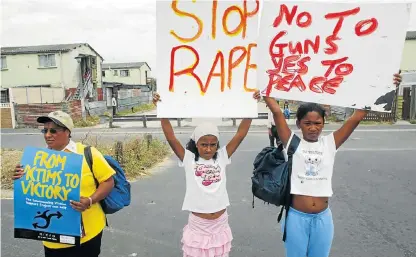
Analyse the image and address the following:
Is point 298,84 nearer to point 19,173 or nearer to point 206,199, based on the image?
point 206,199

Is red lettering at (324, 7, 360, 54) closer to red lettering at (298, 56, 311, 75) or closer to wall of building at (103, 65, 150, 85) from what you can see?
red lettering at (298, 56, 311, 75)

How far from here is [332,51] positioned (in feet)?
7.86

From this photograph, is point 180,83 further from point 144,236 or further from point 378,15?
point 144,236

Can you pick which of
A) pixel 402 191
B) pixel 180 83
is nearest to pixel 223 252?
pixel 180 83

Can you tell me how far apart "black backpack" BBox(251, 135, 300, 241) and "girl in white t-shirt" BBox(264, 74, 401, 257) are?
0.13 ft

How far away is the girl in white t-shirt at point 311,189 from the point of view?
2.41 meters

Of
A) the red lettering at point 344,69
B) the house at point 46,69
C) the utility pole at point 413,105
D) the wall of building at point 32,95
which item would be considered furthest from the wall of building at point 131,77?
the red lettering at point 344,69

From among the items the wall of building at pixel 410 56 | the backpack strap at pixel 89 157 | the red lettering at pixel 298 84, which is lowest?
the backpack strap at pixel 89 157

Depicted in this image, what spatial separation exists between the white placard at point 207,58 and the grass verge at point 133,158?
4601mm

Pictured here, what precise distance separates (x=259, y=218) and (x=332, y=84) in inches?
105

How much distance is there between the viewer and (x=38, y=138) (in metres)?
13.8

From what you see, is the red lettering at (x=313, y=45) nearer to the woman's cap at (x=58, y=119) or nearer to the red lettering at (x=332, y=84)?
the red lettering at (x=332, y=84)

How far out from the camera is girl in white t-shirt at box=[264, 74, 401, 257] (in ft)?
7.91

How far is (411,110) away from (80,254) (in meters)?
19.8
